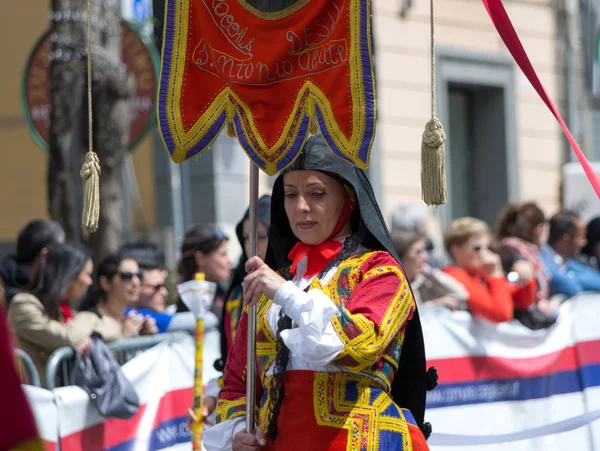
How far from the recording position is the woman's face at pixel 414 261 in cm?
736

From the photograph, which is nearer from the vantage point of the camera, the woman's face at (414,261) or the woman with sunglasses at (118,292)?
the woman with sunglasses at (118,292)

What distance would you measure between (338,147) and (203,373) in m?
2.71

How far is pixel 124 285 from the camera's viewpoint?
20.5 ft

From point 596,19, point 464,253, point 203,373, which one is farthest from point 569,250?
point 596,19

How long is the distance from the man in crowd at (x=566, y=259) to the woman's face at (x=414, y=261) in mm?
990

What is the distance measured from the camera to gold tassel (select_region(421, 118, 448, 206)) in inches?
142

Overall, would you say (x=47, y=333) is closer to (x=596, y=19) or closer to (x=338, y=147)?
(x=338, y=147)

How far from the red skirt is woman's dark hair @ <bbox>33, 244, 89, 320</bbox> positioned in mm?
2169

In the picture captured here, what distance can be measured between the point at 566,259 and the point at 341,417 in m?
5.03

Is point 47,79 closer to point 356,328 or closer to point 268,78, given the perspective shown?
point 268,78

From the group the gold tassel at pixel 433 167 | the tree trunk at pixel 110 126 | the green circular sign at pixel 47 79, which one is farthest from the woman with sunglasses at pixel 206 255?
the gold tassel at pixel 433 167

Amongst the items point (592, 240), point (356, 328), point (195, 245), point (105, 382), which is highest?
point (195, 245)

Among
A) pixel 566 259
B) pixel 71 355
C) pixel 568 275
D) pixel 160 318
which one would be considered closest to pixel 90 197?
pixel 71 355

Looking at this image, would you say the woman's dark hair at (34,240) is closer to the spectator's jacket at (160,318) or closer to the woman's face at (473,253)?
the spectator's jacket at (160,318)
